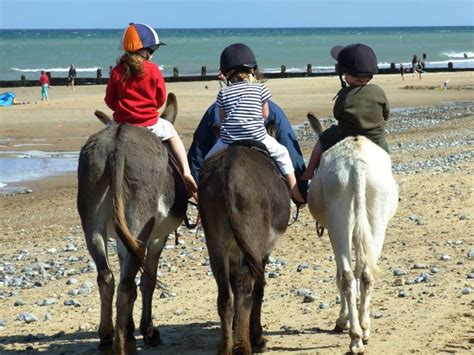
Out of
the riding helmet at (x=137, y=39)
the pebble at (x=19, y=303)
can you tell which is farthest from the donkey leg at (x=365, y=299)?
the pebble at (x=19, y=303)

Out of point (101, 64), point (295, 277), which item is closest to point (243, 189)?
point (295, 277)

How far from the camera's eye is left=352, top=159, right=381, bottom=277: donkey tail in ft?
23.7

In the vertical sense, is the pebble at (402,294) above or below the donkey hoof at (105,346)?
below

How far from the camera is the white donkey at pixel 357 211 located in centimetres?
723

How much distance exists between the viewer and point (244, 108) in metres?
7.68

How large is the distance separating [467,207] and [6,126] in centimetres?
2207

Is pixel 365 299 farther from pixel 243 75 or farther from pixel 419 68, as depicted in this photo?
pixel 419 68

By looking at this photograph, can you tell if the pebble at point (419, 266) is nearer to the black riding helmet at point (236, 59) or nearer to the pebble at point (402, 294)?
the pebble at point (402, 294)

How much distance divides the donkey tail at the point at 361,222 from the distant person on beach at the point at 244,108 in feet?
2.55

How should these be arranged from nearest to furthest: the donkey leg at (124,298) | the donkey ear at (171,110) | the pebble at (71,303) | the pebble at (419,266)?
the donkey leg at (124,298), the donkey ear at (171,110), the pebble at (71,303), the pebble at (419,266)

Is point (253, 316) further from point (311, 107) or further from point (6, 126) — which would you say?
point (311, 107)

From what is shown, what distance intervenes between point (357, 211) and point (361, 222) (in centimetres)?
9

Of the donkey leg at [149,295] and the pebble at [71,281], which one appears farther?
the pebble at [71,281]

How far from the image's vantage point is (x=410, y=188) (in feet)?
48.2
